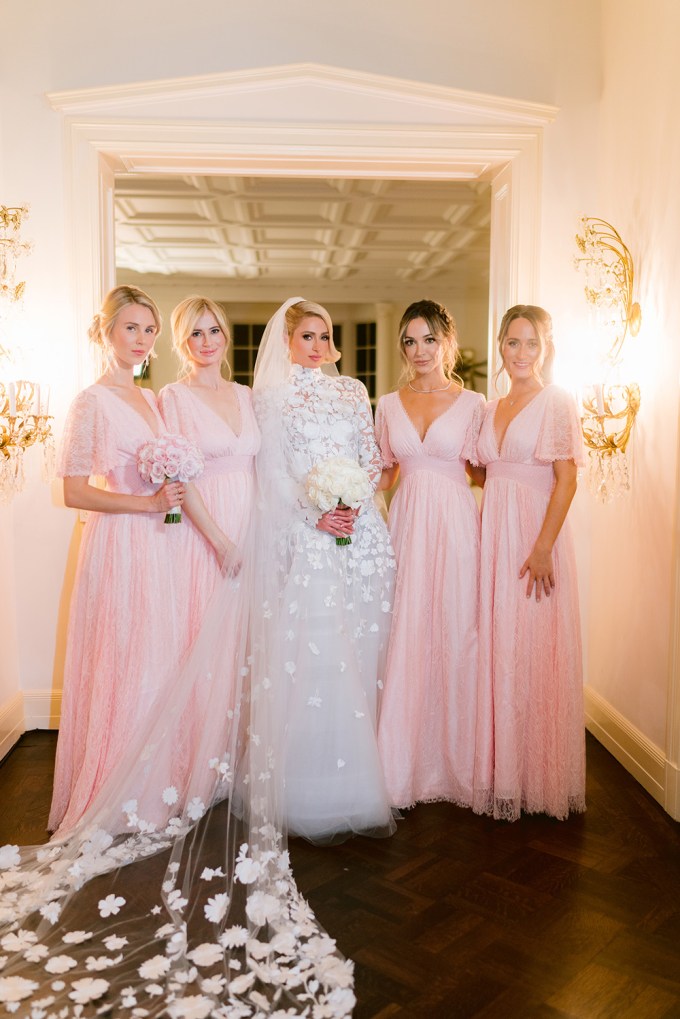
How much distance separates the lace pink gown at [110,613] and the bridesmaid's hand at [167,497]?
108mm

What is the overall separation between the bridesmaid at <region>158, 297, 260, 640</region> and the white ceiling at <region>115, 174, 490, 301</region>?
127 inches

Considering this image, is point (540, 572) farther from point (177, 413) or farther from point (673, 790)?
point (177, 413)

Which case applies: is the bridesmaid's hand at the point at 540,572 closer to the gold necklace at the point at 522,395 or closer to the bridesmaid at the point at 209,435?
the gold necklace at the point at 522,395

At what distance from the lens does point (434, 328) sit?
11.9ft

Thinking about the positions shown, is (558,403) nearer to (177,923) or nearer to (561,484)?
(561,484)

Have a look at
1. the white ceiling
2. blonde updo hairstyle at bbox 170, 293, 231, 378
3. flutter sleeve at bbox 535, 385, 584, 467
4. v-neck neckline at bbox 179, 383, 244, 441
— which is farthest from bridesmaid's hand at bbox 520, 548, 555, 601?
the white ceiling

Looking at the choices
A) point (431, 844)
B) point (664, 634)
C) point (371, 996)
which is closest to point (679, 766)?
point (664, 634)

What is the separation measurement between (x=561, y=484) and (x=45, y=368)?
108 inches

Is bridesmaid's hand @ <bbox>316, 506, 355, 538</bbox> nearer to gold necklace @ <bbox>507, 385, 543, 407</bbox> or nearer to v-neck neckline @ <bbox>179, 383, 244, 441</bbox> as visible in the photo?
v-neck neckline @ <bbox>179, 383, 244, 441</bbox>

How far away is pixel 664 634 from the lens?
372 cm

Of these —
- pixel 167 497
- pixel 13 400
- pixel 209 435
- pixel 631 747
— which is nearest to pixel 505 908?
pixel 631 747

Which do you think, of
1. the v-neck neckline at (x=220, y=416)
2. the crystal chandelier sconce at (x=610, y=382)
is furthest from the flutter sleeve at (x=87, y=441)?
the crystal chandelier sconce at (x=610, y=382)

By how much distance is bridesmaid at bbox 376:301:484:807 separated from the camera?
11.9 ft

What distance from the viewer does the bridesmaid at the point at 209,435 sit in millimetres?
3609
